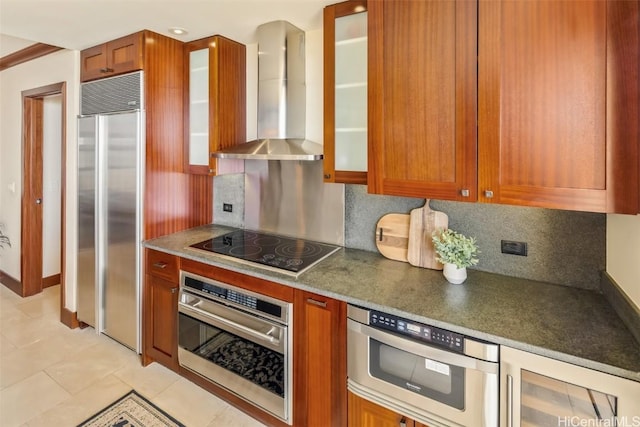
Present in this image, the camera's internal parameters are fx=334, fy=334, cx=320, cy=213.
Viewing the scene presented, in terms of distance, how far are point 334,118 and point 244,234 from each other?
3.85 ft

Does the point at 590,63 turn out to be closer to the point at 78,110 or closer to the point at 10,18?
the point at 10,18

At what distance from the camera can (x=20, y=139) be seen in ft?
11.5

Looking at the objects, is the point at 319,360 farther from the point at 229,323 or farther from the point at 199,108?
the point at 199,108

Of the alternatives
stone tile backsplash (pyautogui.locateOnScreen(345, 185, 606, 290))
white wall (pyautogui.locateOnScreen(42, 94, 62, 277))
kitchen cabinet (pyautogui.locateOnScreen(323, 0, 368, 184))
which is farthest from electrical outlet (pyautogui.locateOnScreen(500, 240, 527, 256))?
white wall (pyautogui.locateOnScreen(42, 94, 62, 277))

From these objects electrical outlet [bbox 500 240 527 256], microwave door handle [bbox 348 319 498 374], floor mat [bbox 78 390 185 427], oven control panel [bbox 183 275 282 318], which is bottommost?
floor mat [bbox 78 390 185 427]

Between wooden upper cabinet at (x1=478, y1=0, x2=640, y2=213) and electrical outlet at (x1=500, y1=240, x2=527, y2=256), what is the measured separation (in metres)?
0.47

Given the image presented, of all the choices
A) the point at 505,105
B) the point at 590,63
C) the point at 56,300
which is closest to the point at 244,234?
the point at 505,105

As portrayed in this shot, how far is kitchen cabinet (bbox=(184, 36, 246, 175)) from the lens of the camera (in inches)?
93.0

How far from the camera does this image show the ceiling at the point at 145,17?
1.88 metres

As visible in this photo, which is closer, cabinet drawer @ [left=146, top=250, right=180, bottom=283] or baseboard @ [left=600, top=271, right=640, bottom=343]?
baseboard @ [left=600, top=271, right=640, bottom=343]

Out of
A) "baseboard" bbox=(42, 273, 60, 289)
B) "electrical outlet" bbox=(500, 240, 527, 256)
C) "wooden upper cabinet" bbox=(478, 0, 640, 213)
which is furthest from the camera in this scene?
"baseboard" bbox=(42, 273, 60, 289)

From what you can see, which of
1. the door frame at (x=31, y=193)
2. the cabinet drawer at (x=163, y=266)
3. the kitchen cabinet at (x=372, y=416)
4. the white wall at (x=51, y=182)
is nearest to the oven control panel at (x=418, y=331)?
the kitchen cabinet at (x=372, y=416)

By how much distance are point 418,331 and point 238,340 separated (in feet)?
3.45

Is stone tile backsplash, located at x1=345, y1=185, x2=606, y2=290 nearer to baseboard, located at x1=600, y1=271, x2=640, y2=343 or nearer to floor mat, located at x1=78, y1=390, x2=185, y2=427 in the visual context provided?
baseboard, located at x1=600, y1=271, x2=640, y2=343
